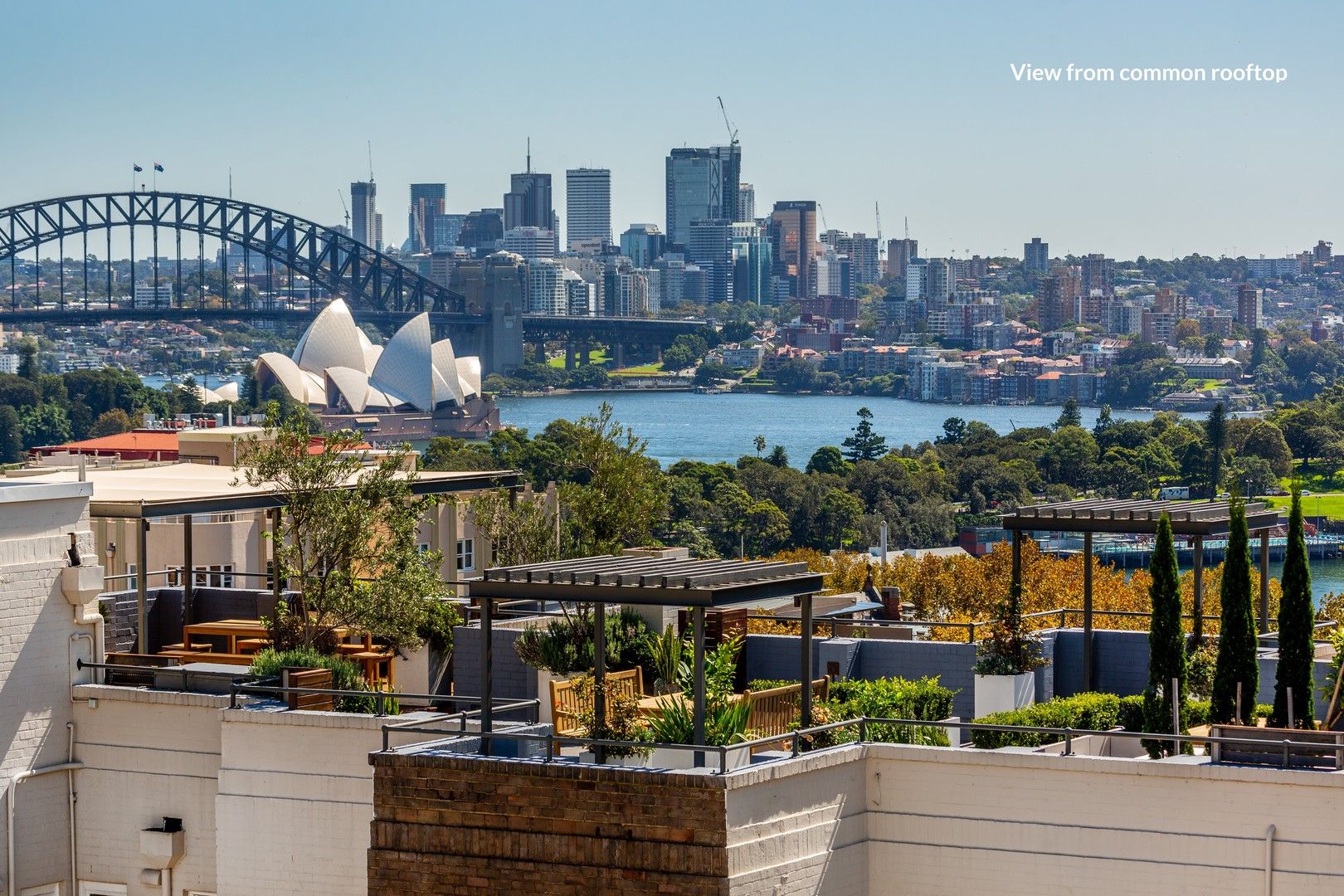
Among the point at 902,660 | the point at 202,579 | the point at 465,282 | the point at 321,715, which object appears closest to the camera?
the point at 321,715

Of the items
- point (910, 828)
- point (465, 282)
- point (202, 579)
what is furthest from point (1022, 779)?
point (465, 282)

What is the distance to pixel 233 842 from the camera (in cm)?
1098

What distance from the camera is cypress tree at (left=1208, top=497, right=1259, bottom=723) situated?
9898 millimetres

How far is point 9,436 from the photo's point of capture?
5394 inches

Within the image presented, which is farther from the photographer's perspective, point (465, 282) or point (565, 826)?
point (465, 282)

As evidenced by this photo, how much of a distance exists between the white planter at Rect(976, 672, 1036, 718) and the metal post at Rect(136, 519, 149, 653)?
5.42 m

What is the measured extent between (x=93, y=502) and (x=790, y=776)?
6545 mm

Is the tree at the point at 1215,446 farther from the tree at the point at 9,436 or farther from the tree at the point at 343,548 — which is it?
the tree at the point at 343,548

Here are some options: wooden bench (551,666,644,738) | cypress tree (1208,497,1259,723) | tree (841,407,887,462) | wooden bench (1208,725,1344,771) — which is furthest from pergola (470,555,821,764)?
tree (841,407,887,462)

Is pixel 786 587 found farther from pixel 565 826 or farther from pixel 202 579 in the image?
pixel 202 579

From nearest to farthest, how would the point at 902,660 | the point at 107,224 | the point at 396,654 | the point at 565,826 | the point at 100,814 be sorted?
the point at 565,826 → the point at 100,814 → the point at 902,660 → the point at 396,654 → the point at 107,224

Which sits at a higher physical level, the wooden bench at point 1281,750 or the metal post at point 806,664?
the metal post at point 806,664

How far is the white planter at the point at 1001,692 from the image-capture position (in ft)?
39.9

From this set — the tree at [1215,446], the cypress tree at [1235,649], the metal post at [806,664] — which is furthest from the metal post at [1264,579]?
the tree at [1215,446]
